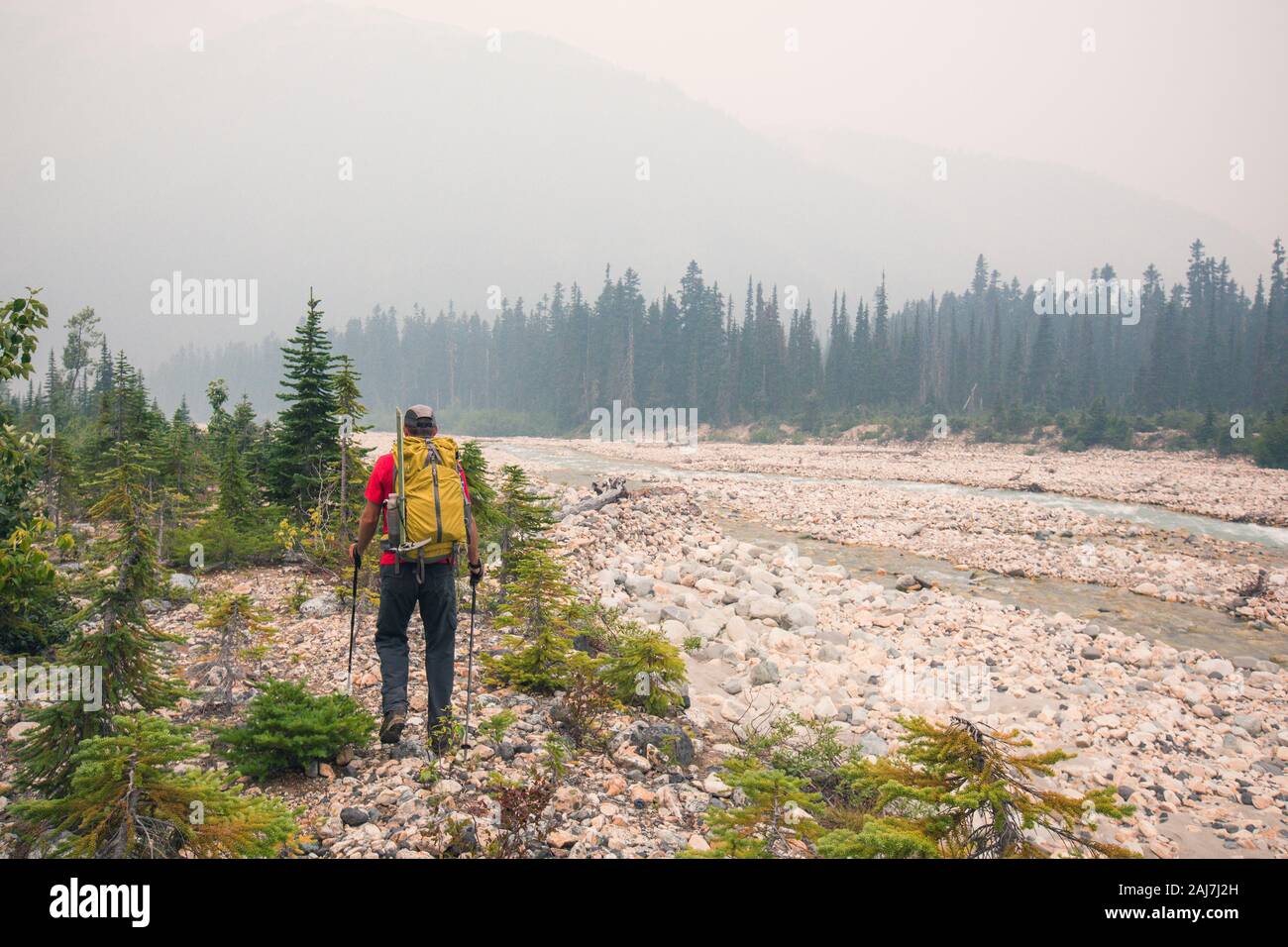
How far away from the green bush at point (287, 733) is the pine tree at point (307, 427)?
7.71 meters

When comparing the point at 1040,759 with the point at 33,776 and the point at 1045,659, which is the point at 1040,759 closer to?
the point at 33,776

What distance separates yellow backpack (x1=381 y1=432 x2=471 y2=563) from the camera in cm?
482

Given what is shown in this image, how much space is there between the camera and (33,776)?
150 inches

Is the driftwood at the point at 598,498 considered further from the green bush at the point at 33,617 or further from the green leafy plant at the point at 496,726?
the green leafy plant at the point at 496,726

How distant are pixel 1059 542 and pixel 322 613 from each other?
18.5 meters

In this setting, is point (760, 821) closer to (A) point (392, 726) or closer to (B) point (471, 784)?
(B) point (471, 784)

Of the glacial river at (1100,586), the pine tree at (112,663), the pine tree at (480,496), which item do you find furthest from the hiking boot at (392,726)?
the glacial river at (1100,586)

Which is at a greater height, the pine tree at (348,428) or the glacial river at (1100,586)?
the pine tree at (348,428)

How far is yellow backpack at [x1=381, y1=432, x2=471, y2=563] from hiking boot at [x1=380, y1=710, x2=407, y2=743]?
1207 millimetres

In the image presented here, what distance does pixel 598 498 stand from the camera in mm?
18422

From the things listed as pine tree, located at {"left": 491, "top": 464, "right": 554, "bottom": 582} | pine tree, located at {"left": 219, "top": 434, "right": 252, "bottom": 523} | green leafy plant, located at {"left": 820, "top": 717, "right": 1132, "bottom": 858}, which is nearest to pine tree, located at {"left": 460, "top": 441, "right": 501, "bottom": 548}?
pine tree, located at {"left": 491, "top": 464, "right": 554, "bottom": 582}

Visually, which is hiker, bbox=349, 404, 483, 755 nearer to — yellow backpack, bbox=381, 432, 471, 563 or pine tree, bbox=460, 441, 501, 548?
yellow backpack, bbox=381, 432, 471, 563

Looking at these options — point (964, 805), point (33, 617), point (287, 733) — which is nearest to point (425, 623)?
point (287, 733)

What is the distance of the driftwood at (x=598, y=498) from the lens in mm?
16922
